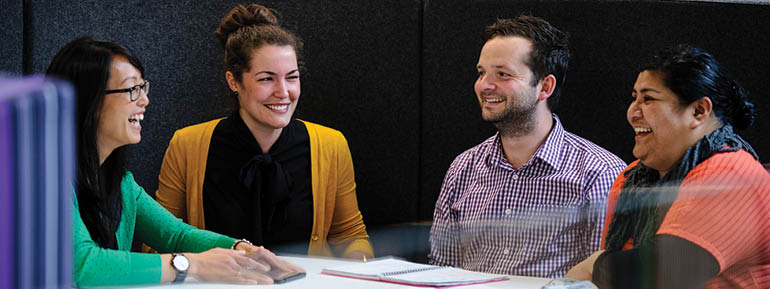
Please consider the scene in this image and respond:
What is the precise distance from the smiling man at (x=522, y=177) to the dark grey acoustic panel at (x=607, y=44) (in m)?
0.23

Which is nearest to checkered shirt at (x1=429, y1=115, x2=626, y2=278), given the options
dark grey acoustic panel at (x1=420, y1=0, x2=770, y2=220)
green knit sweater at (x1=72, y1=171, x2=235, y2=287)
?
dark grey acoustic panel at (x1=420, y1=0, x2=770, y2=220)

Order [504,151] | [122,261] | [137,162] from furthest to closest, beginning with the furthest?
[137,162] → [504,151] → [122,261]

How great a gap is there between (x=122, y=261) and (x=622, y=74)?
4.63ft

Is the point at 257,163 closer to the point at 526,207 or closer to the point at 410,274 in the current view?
the point at 526,207

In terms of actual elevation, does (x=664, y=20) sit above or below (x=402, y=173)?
above

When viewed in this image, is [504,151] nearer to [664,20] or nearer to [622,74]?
[622,74]

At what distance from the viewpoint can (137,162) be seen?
1.97 metres

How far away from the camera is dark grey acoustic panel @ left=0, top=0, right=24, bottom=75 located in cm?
178

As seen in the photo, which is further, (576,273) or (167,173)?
(167,173)

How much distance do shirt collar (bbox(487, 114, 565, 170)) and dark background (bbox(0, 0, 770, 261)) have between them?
350mm

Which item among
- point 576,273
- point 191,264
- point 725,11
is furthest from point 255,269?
point 725,11

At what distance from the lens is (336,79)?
2.12 metres

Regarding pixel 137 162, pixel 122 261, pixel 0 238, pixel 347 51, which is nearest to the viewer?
pixel 0 238

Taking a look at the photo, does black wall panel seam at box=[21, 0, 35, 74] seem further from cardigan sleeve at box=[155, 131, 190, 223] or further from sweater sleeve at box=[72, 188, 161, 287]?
sweater sleeve at box=[72, 188, 161, 287]
